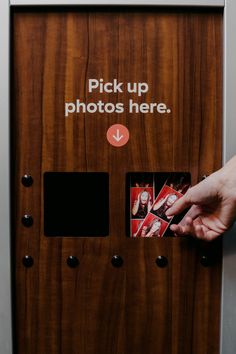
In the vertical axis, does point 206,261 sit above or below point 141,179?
below

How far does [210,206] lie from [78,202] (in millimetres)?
511

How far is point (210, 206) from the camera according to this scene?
5.35 feet

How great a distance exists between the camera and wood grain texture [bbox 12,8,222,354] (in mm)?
1598

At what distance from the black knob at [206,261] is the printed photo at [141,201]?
10.9 inches

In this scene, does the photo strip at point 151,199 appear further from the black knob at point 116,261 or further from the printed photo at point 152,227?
the black knob at point 116,261

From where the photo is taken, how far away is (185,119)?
5.28ft

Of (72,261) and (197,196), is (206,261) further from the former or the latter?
(72,261)

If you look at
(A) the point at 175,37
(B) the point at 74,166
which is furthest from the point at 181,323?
(A) the point at 175,37

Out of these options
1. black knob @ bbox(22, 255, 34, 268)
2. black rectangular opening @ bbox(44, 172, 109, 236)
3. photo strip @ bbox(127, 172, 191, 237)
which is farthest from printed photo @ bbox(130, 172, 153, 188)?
black knob @ bbox(22, 255, 34, 268)

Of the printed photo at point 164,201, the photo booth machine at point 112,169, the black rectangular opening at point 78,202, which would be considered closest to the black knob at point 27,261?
the photo booth machine at point 112,169

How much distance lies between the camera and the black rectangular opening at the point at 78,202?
1.63 m

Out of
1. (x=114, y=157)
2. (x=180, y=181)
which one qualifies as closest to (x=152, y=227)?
(x=180, y=181)

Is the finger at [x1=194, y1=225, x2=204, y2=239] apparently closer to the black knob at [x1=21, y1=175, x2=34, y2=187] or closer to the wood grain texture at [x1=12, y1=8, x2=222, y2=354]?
the wood grain texture at [x1=12, y1=8, x2=222, y2=354]

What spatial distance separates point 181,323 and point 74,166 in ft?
2.42
